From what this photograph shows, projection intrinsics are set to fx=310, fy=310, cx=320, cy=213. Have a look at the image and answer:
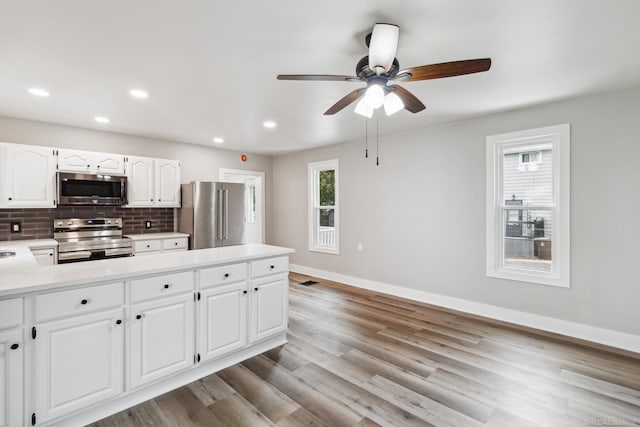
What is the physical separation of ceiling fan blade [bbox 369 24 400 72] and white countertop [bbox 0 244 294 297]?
1.79 m

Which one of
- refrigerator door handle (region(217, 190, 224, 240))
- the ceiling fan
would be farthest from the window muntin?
the ceiling fan

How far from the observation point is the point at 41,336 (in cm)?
172

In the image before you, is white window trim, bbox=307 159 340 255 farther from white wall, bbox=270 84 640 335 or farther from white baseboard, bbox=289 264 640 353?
white baseboard, bbox=289 264 640 353

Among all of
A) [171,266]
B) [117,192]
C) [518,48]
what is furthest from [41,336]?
[518,48]

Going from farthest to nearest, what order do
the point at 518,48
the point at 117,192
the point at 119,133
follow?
the point at 119,133 → the point at 117,192 → the point at 518,48

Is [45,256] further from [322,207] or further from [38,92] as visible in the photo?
[322,207]

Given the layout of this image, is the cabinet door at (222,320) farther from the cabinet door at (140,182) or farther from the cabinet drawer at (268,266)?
the cabinet door at (140,182)

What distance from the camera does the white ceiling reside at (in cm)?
179

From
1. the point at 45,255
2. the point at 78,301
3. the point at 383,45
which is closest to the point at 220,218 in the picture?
the point at 45,255

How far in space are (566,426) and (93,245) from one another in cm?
491

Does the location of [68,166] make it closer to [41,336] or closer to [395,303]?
[41,336]

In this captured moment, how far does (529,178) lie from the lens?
3609mm

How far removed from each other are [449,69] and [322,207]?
13.7ft

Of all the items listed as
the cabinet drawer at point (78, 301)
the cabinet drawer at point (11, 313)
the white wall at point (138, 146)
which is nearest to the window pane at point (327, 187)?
the white wall at point (138, 146)
